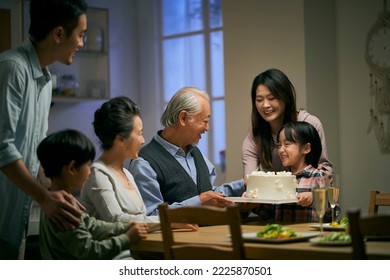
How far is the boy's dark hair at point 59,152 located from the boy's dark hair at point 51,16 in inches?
11.7

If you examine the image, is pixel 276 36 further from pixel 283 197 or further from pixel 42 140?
pixel 42 140

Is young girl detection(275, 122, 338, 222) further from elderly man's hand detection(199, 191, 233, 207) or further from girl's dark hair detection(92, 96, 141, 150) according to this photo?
girl's dark hair detection(92, 96, 141, 150)

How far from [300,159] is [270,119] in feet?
0.85

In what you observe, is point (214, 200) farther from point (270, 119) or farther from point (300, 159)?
point (270, 119)

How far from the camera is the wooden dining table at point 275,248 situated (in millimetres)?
1756

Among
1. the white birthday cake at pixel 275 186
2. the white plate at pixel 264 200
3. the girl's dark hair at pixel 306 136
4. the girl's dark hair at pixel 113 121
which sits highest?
the girl's dark hair at pixel 113 121

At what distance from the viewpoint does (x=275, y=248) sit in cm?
184

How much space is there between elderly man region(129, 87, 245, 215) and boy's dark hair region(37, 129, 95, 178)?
56cm

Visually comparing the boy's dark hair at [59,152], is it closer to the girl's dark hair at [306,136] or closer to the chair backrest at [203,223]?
the chair backrest at [203,223]

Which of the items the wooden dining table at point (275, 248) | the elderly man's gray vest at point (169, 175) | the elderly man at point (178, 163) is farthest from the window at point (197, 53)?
the wooden dining table at point (275, 248)

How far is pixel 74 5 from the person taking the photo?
2109 millimetres

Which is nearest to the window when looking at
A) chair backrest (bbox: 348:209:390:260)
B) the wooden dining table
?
the wooden dining table

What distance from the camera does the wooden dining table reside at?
1.76m

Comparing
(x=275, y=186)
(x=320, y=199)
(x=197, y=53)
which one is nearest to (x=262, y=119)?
(x=275, y=186)
